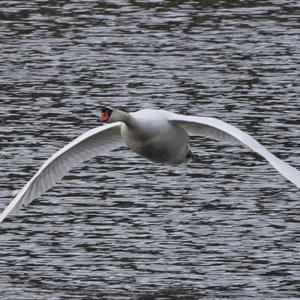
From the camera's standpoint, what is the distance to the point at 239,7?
33250 mm

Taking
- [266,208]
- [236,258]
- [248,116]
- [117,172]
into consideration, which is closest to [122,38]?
[248,116]

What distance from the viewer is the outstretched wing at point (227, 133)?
14000mm

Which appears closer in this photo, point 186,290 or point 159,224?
point 186,290

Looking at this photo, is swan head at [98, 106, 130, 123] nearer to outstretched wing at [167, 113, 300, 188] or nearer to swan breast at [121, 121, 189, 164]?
swan breast at [121, 121, 189, 164]

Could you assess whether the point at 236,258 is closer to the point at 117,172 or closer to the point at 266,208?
the point at 266,208

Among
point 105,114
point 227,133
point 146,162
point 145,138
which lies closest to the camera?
point 105,114

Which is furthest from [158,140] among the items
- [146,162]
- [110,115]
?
[146,162]

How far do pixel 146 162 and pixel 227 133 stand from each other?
7.17 meters

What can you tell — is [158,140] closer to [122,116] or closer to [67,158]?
[122,116]

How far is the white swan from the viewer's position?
15297 mm

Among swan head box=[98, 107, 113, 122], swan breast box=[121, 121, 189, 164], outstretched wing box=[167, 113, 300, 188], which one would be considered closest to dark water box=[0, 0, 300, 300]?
swan breast box=[121, 121, 189, 164]

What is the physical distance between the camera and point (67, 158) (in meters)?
16.6

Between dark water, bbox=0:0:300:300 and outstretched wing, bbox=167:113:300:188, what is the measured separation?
1.80 metres

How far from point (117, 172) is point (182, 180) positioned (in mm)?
938
